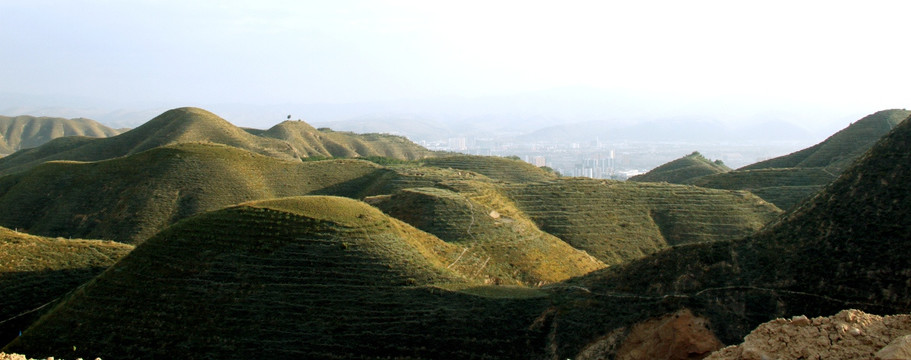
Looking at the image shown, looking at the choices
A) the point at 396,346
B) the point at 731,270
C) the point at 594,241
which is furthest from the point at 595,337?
the point at 594,241

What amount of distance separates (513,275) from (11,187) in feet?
190

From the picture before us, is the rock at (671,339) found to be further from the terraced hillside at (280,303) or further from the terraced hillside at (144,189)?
the terraced hillside at (144,189)

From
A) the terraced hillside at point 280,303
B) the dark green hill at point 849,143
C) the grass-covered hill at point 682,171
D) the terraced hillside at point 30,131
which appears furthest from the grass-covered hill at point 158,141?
the terraced hillside at point 30,131

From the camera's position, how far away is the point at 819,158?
78625 millimetres

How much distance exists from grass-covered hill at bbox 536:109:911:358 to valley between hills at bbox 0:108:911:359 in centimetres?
7

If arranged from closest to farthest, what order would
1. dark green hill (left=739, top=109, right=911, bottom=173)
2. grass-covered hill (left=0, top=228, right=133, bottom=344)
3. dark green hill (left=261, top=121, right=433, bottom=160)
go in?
grass-covered hill (left=0, top=228, right=133, bottom=344)
dark green hill (left=739, top=109, right=911, bottom=173)
dark green hill (left=261, top=121, right=433, bottom=160)

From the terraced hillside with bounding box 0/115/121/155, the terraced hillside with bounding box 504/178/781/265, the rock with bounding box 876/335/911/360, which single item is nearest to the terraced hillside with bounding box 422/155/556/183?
the terraced hillside with bounding box 504/178/781/265

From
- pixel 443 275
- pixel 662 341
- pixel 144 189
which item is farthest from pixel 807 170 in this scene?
pixel 144 189

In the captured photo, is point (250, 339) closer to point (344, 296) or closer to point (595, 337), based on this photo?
point (344, 296)

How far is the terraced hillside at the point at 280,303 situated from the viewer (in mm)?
25438

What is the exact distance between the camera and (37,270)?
112 ft

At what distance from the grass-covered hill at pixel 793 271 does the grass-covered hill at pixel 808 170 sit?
35216 mm

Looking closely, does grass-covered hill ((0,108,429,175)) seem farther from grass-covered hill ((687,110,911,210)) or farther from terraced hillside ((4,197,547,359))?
grass-covered hill ((687,110,911,210))

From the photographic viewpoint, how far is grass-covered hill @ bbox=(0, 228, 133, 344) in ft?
103
